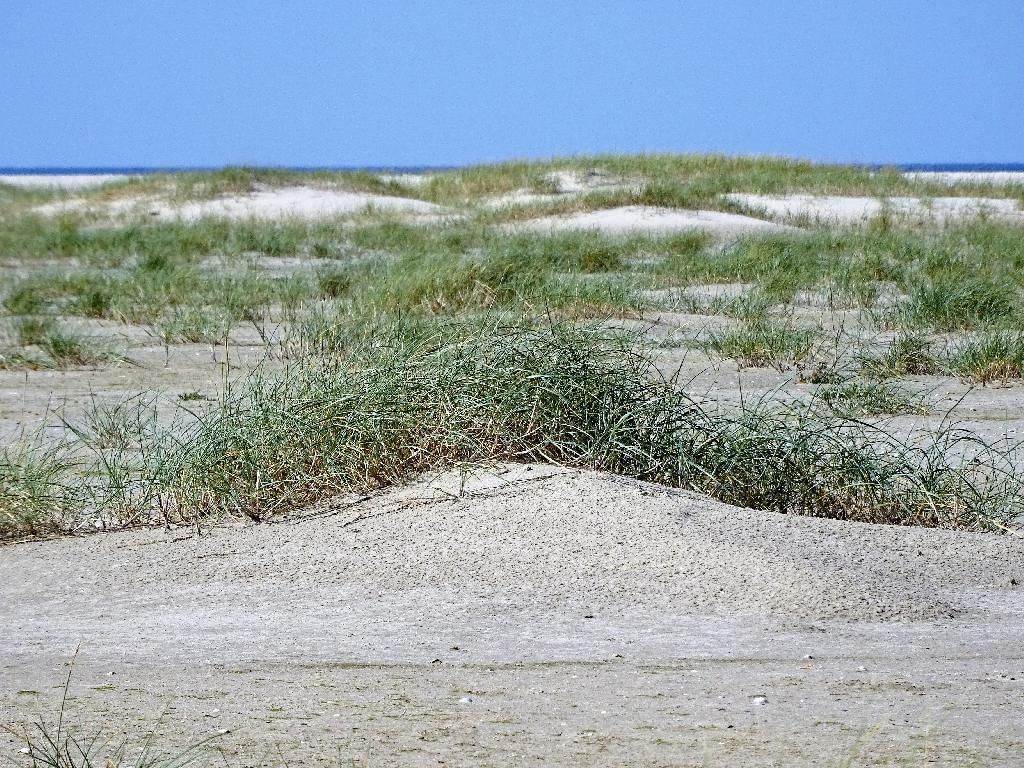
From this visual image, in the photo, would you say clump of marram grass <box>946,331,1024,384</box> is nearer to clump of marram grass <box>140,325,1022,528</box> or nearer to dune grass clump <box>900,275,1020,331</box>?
dune grass clump <box>900,275,1020,331</box>

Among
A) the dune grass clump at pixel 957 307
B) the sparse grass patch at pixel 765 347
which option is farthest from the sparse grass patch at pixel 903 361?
the dune grass clump at pixel 957 307

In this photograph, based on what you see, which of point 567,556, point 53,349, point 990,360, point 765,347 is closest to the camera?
point 567,556

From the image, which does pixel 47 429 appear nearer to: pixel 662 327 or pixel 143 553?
pixel 143 553

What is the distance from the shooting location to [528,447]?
434cm

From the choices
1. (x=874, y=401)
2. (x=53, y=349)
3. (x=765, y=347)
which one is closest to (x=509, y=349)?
(x=874, y=401)

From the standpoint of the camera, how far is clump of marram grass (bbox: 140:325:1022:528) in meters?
4.32

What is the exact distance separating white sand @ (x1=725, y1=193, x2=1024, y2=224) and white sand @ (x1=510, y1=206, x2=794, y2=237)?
118 cm

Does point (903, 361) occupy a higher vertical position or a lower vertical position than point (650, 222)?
Result: lower

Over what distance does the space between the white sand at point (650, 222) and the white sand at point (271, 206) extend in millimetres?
2628

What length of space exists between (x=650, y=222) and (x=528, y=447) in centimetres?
1318

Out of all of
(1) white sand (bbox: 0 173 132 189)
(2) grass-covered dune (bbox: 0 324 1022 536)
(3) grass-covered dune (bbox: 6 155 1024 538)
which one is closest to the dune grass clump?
(3) grass-covered dune (bbox: 6 155 1024 538)

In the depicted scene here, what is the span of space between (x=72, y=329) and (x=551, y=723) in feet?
23.5

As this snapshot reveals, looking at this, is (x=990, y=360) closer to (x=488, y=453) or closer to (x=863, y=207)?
(x=488, y=453)

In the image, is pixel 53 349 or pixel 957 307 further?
pixel 957 307
